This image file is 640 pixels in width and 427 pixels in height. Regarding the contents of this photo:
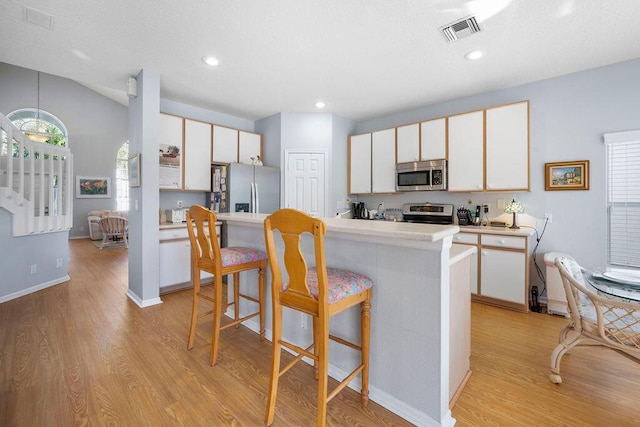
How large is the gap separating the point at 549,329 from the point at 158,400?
328cm

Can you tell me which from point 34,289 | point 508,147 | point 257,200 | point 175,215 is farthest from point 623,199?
point 34,289

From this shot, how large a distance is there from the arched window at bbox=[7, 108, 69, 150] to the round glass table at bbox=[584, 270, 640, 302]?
10835 mm

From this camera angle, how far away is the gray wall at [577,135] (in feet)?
9.49

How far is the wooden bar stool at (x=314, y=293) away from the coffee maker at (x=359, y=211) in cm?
323

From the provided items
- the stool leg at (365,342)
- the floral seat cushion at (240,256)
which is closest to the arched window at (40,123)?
the floral seat cushion at (240,256)

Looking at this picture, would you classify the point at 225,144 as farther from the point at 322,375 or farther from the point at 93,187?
the point at 93,187

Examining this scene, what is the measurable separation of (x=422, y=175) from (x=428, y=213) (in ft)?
1.89

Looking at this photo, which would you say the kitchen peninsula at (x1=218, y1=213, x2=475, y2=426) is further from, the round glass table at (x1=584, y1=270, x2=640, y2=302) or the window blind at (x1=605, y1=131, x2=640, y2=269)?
the window blind at (x1=605, y1=131, x2=640, y2=269)

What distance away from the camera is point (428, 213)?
410 cm

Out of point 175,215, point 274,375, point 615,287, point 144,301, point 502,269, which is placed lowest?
point 144,301

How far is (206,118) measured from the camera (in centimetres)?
444

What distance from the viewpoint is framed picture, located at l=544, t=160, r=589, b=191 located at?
3.05 m

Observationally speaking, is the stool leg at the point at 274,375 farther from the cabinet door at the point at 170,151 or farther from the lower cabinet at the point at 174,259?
the cabinet door at the point at 170,151

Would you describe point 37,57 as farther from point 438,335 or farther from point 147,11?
point 438,335
